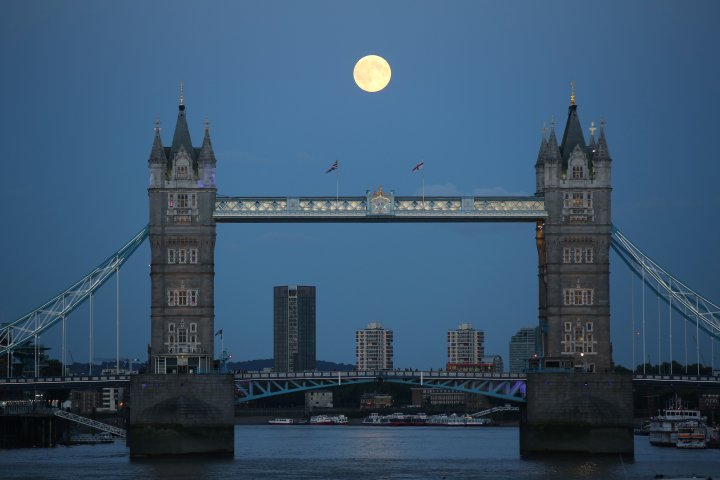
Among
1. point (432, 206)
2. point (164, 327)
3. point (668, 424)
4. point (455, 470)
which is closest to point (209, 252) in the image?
point (164, 327)

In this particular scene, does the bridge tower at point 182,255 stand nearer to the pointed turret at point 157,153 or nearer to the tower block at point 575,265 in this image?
the pointed turret at point 157,153

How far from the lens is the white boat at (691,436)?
498 feet

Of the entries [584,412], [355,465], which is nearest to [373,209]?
[355,465]

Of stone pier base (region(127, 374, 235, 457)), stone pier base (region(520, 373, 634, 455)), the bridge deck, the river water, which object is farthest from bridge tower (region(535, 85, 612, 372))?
stone pier base (region(127, 374, 235, 457))

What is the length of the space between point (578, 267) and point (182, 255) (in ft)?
98.0

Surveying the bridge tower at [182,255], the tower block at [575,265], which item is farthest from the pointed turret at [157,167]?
the tower block at [575,265]

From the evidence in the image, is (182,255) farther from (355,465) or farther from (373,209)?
(355,465)

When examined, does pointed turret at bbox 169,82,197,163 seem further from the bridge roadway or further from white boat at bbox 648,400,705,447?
white boat at bbox 648,400,705,447

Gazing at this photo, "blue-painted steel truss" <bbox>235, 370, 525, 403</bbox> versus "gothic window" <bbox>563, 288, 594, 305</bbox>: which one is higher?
"gothic window" <bbox>563, 288, 594, 305</bbox>

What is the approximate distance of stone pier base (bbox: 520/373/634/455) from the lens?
4889 inches

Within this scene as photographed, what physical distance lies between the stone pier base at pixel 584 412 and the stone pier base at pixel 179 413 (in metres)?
22.8

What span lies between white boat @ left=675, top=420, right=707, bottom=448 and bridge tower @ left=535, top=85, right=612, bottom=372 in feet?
87.4

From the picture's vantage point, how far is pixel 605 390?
409 ft

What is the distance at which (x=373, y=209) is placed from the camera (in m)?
128
